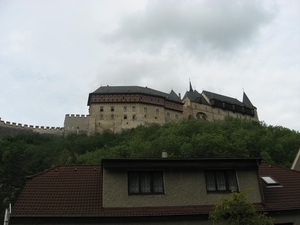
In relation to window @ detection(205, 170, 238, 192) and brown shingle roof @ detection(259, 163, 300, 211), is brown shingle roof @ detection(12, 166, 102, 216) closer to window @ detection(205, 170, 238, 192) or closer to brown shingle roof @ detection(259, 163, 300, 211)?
window @ detection(205, 170, 238, 192)

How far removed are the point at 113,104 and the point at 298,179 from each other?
213 ft

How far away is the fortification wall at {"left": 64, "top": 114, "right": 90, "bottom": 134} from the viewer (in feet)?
241

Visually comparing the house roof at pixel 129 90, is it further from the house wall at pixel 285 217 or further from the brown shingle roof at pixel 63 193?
the house wall at pixel 285 217

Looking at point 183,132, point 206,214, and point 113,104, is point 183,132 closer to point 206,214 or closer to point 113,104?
point 113,104

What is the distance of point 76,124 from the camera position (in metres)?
74.0

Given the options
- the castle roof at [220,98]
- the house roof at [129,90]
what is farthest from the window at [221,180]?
the castle roof at [220,98]

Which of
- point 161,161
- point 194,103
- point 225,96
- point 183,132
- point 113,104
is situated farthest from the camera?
point 225,96

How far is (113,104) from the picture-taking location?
255 feet

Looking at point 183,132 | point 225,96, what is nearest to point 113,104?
point 183,132

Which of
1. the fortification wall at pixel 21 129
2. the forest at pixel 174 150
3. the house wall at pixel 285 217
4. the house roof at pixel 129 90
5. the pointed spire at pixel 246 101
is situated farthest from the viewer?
the pointed spire at pixel 246 101

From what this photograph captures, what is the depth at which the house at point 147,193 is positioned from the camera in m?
11.3

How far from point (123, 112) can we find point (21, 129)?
22574mm

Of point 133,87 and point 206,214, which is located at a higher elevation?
point 133,87

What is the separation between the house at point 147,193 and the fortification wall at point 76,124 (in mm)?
60922
